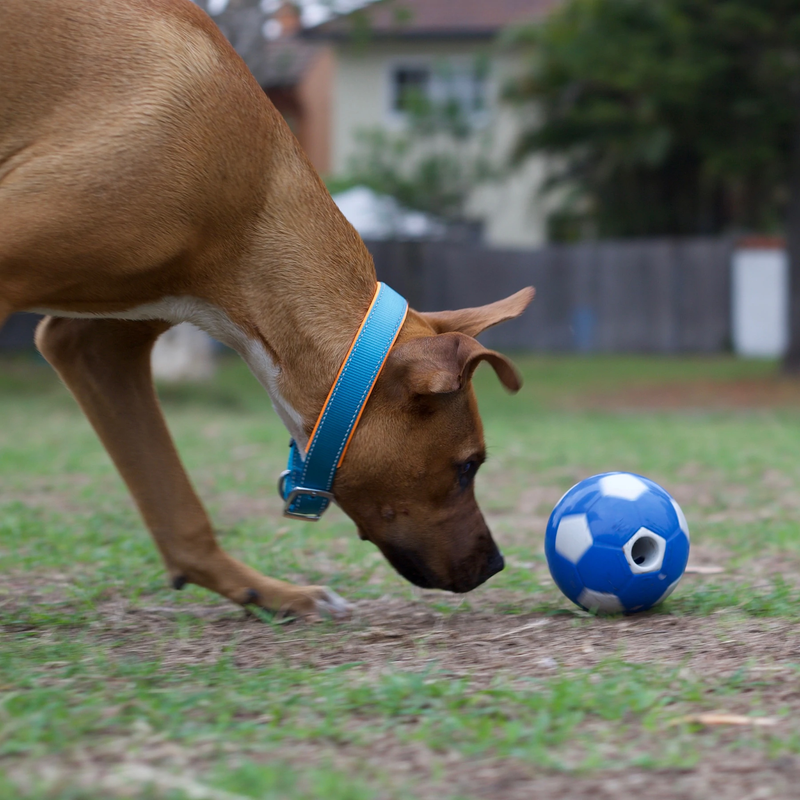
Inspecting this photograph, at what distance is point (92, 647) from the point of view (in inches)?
128

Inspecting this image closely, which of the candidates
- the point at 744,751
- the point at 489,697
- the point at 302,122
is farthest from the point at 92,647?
the point at 302,122

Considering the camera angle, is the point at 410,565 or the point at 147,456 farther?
the point at 147,456

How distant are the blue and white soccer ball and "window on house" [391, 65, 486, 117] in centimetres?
2336

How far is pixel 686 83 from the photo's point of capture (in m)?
15.0

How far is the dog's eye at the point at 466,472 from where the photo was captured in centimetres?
352

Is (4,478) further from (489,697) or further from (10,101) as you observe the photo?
(489,697)

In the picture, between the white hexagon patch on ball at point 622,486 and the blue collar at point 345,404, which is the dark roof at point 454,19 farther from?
the blue collar at point 345,404

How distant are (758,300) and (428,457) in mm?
22076

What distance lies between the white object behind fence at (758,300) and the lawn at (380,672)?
59.5 ft

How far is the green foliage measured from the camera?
48.2 ft

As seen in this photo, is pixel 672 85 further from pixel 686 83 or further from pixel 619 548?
pixel 619 548

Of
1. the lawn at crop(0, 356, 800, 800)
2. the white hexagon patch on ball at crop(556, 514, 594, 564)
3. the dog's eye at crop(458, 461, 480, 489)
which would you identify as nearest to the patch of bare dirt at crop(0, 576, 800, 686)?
the lawn at crop(0, 356, 800, 800)

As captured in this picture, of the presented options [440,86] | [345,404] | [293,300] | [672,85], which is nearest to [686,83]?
[672,85]

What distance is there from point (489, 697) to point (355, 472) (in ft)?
3.01
